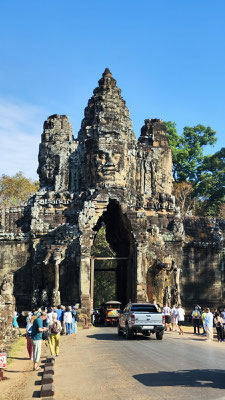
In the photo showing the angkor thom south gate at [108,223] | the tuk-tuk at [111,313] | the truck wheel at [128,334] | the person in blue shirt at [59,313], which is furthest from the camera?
the angkor thom south gate at [108,223]

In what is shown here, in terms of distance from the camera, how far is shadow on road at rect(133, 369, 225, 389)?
33.5ft

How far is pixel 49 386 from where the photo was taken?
1033 centimetres

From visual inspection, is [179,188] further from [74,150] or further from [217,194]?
[74,150]

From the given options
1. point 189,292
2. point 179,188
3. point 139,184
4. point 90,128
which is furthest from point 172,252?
point 179,188

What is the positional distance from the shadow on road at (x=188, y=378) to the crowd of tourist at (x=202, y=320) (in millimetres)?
11302

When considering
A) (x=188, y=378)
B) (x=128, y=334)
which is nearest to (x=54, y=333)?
(x=188, y=378)

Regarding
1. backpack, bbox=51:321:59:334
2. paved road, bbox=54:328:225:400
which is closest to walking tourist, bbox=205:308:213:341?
paved road, bbox=54:328:225:400

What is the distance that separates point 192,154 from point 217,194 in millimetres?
7227

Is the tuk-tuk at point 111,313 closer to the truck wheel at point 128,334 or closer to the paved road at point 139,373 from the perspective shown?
the truck wheel at point 128,334

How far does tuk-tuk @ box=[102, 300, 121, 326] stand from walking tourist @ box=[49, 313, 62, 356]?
16186mm

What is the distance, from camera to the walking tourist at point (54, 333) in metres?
15.8

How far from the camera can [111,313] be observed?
33.7 m

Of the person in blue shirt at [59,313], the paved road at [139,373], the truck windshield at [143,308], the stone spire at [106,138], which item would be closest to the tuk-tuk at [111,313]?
the person in blue shirt at [59,313]

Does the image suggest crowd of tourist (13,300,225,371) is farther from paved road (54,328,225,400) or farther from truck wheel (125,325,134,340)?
truck wheel (125,325,134,340)
